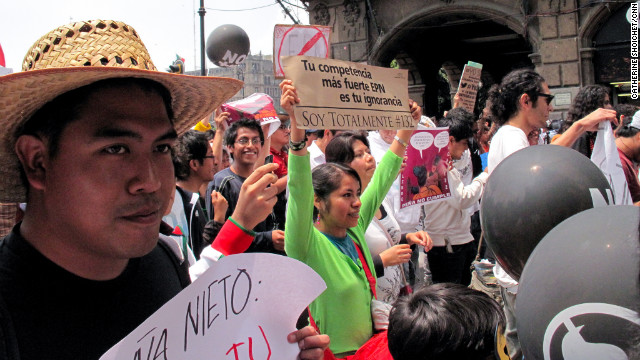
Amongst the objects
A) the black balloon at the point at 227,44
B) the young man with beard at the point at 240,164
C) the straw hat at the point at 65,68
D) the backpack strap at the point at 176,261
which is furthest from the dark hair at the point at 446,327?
the black balloon at the point at 227,44

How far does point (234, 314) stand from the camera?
4.18 feet

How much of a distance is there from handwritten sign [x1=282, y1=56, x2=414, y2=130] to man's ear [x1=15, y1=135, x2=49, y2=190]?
118 centimetres

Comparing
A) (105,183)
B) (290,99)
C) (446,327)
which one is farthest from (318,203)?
(105,183)

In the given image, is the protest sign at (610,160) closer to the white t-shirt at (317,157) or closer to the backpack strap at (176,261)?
the white t-shirt at (317,157)

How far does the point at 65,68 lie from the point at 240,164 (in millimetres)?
3219

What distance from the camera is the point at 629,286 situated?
3.33 feet

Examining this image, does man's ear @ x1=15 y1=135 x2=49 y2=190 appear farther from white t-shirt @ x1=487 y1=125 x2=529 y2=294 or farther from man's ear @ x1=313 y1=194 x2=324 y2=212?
white t-shirt @ x1=487 y1=125 x2=529 y2=294

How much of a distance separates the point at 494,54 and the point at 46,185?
27.2m

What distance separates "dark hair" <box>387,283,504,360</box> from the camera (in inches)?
68.7

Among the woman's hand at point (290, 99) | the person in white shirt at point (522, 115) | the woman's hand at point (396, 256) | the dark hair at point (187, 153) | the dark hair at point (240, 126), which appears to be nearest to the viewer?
the woman's hand at point (290, 99)

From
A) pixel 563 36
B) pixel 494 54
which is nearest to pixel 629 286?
pixel 563 36

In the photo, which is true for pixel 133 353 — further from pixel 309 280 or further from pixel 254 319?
pixel 309 280

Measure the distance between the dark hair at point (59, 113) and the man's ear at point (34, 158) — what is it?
22 millimetres

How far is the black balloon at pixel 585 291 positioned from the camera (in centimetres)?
101
